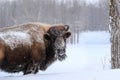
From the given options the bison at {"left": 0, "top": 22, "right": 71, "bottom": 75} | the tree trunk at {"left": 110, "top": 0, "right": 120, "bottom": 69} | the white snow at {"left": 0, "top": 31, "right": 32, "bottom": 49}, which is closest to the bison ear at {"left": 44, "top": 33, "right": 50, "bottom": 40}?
the bison at {"left": 0, "top": 22, "right": 71, "bottom": 75}

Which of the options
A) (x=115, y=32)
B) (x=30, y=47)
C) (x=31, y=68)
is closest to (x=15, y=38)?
(x=30, y=47)

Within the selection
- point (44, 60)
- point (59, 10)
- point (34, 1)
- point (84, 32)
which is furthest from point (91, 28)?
point (44, 60)

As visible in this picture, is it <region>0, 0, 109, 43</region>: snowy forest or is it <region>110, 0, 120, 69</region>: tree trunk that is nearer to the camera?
<region>110, 0, 120, 69</region>: tree trunk

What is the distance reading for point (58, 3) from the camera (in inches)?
3696

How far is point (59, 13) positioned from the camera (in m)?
89.5

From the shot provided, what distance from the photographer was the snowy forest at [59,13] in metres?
80.9

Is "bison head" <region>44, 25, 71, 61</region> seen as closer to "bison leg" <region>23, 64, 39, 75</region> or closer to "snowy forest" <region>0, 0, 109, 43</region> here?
"bison leg" <region>23, 64, 39, 75</region>

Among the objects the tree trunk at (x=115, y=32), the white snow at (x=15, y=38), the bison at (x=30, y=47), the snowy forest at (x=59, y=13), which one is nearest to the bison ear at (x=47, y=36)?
the bison at (x=30, y=47)

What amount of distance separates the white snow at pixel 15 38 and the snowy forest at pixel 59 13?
6897 cm

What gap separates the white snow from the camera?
8.31 metres

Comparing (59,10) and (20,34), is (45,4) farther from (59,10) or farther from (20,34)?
(20,34)

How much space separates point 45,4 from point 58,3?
3.01 m

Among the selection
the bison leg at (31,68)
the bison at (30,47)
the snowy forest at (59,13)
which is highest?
the bison at (30,47)

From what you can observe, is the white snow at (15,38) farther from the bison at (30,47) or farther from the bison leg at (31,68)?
the bison leg at (31,68)
